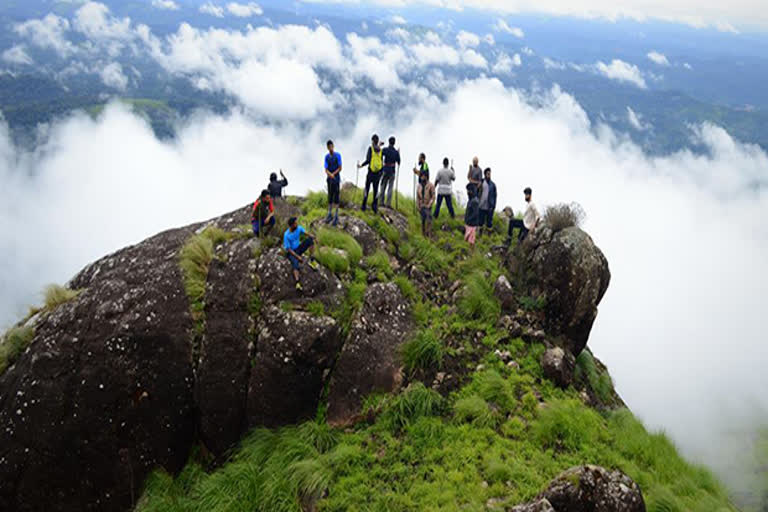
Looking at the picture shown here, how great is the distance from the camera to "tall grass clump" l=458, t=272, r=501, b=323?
15.8 metres

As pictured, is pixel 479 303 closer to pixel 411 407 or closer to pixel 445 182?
pixel 411 407

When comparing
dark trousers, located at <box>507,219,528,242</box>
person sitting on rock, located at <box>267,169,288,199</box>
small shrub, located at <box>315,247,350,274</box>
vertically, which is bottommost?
small shrub, located at <box>315,247,350,274</box>

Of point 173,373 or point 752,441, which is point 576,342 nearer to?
point 173,373

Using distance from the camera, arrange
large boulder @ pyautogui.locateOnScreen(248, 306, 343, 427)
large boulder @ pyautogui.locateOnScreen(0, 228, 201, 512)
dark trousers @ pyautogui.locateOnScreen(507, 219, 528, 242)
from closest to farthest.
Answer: large boulder @ pyautogui.locateOnScreen(0, 228, 201, 512) < large boulder @ pyautogui.locateOnScreen(248, 306, 343, 427) < dark trousers @ pyautogui.locateOnScreen(507, 219, 528, 242)

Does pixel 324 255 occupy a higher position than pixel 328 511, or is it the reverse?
pixel 324 255

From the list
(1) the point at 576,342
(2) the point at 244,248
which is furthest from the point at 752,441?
(2) the point at 244,248

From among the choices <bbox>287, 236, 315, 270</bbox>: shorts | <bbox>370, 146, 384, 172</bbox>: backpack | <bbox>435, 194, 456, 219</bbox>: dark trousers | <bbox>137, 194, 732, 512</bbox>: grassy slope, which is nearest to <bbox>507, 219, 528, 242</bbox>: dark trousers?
<bbox>435, 194, 456, 219</bbox>: dark trousers

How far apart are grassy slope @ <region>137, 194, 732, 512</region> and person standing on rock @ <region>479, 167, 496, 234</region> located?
22.8 ft

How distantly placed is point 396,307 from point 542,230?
6580 mm

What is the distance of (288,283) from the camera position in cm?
1409

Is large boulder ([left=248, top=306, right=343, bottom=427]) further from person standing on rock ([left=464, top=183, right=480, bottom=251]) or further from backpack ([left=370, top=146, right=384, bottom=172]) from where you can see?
person standing on rock ([left=464, top=183, right=480, bottom=251])

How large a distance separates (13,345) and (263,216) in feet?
27.1

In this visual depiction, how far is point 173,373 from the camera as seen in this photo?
13.1 metres

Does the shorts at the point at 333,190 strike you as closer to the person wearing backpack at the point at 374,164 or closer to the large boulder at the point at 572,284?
the person wearing backpack at the point at 374,164
